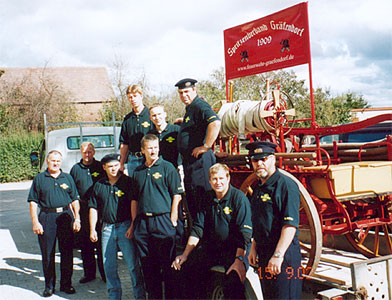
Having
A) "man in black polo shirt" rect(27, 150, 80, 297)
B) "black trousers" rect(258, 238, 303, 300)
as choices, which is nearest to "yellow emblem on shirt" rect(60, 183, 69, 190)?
"man in black polo shirt" rect(27, 150, 80, 297)

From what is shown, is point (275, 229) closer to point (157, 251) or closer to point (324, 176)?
point (324, 176)

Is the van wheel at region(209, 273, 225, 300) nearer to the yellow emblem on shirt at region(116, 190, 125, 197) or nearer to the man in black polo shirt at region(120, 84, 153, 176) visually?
the yellow emblem on shirt at region(116, 190, 125, 197)

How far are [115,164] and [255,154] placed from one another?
1954 millimetres

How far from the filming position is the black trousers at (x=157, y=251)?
168 inches

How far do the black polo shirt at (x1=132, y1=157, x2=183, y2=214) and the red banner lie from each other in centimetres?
208

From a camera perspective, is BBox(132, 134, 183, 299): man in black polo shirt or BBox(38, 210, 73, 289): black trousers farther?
BBox(38, 210, 73, 289): black trousers

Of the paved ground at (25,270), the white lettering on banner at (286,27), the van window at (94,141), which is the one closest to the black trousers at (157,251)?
the paved ground at (25,270)

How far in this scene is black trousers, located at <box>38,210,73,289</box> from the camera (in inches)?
211

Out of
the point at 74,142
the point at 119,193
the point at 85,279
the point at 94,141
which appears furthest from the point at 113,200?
the point at 94,141

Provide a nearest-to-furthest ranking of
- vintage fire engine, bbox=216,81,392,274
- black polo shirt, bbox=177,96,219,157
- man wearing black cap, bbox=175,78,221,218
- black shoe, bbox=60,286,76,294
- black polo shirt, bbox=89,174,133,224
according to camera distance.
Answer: vintage fire engine, bbox=216,81,392,274 < man wearing black cap, bbox=175,78,221,218 < black polo shirt, bbox=177,96,219,157 < black polo shirt, bbox=89,174,133,224 < black shoe, bbox=60,286,76,294

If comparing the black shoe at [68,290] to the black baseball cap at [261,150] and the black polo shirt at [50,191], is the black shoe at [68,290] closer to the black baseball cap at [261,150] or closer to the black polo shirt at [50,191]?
the black polo shirt at [50,191]

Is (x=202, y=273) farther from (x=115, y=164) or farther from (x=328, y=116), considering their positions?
(x=328, y=116)

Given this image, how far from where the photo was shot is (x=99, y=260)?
19.8 feet

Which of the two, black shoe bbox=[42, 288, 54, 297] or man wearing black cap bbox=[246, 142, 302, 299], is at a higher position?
man wearing black cap bbox=[246, 142, 302, 299]
